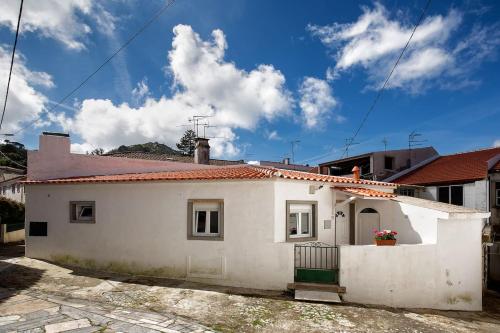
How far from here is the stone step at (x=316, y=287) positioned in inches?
347

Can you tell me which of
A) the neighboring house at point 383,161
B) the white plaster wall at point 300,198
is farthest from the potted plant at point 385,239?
the neighboring house at point 383,161

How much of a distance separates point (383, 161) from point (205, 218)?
733 inches

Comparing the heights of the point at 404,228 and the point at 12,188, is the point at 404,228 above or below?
below

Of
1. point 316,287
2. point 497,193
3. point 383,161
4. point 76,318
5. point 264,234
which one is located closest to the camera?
point 76,318

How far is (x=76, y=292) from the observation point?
28.3ft

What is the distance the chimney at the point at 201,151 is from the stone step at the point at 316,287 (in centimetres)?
1484

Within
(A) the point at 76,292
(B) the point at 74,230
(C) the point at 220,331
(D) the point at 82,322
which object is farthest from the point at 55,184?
(C) the point at 220,331

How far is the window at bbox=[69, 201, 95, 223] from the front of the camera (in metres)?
11.9

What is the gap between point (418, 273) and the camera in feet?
29.5

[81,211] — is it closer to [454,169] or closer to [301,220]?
[301,220]

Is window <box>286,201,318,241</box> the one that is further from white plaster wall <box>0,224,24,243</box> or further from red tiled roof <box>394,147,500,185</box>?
white plaster wall <box>0,224,24,243</box>

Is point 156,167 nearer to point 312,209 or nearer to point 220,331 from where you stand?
point 312,209

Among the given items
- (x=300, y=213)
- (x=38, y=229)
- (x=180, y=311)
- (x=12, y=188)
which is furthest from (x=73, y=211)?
(x=12, y=188)

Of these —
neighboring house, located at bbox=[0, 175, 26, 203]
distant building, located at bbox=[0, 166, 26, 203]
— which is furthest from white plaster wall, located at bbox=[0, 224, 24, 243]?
neighboring house, located at bbox=[0, 175, 26, 203]
